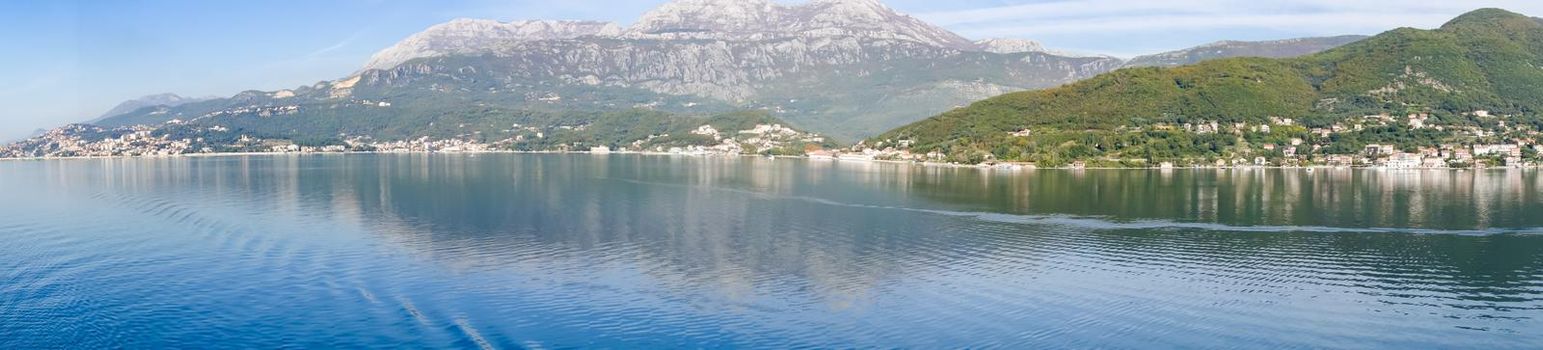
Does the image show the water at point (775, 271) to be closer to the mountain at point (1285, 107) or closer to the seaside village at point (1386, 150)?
the seaside village at point (1386, 150)

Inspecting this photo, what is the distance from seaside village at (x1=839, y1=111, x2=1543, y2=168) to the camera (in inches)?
2798

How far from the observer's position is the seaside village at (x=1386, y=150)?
233 feet

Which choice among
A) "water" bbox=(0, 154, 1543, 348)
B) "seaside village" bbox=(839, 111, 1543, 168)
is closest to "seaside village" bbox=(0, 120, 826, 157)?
"seaside village" bbox=(839, 111, 1543, 168)

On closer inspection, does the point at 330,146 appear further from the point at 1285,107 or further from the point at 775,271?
the point at 775,271

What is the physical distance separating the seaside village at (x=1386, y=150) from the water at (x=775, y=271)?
1180 inches

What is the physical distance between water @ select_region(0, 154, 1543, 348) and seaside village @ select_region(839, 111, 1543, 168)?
2997cm

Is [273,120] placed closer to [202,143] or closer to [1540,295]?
[202,143]

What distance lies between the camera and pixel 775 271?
74.6 feet

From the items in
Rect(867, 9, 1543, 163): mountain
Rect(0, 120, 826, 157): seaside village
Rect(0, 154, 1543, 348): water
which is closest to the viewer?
Rect(0, 154, 1543, 348): water

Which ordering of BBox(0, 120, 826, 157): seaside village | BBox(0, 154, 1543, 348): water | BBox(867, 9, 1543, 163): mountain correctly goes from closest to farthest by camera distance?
Result: BBox(0, 154, 1543, 348): water < BBox(867, 9, 1543, 163): mountain < BBox(0, 120, 826, 157): seaside village

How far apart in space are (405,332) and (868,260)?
11279 millimetres

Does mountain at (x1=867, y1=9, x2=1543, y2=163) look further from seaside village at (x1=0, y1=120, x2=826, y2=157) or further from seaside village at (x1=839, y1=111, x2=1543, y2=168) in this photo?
seaside village at (x1=0, y1=120, x2=826, y2=157)

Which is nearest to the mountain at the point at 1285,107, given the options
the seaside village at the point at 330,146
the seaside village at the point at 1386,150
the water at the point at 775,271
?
the seaside village at the point at 1386,150

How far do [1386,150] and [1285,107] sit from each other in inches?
534
